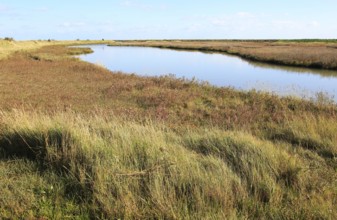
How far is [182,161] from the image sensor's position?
18.0ft

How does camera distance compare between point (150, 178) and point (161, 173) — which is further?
point (161, 173)

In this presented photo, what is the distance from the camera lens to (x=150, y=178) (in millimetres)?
4910

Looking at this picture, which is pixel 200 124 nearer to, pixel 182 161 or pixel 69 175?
pixel 182 161

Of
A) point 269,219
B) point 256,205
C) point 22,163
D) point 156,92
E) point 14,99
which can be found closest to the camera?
point 269,219

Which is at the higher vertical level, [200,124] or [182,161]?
[182,161]

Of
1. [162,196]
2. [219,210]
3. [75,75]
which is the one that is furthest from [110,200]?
[75,75]

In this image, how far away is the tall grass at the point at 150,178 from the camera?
14.1 ft

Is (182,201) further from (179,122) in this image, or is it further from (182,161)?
(179,122)

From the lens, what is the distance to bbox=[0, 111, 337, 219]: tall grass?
4309mm

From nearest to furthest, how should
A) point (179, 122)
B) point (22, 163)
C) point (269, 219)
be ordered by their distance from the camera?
point (269, 219) < point (22, 163) < point (179, 122)

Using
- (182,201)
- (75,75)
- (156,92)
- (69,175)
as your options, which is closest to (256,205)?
(182,201)

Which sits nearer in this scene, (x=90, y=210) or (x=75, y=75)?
(x=90, y=210)

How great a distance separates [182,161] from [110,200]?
1445 mm

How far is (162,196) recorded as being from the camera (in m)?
4.41
